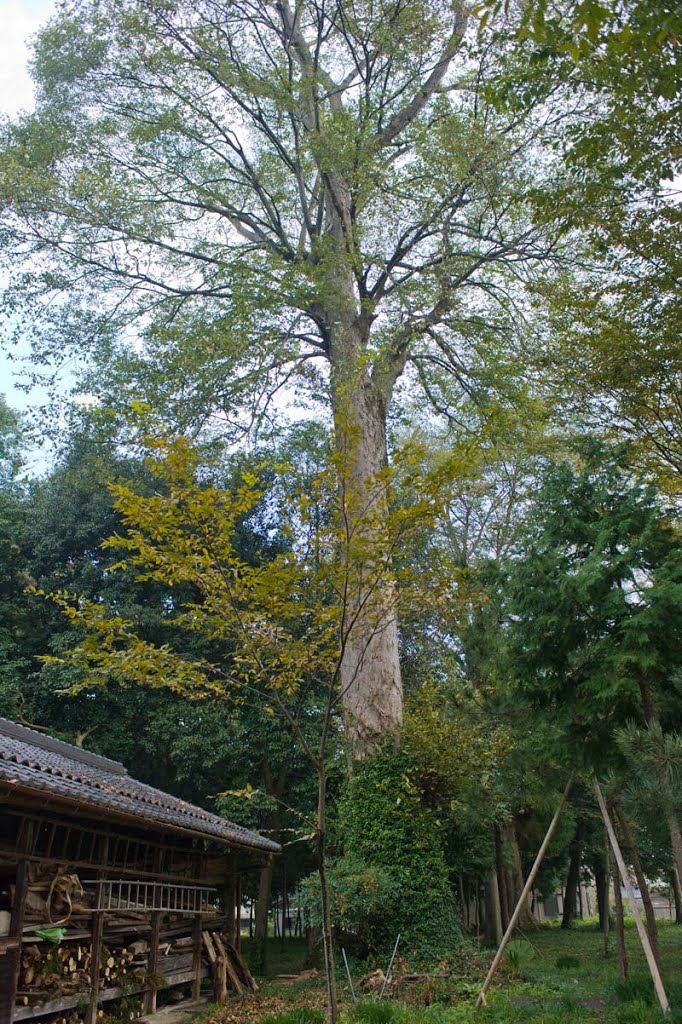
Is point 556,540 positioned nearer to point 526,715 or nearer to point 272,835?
→ point 526,715

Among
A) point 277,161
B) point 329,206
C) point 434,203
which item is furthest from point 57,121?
point 434,203

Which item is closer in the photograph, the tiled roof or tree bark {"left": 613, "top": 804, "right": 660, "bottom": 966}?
the tiled roof

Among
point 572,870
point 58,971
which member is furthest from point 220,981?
point 572,870

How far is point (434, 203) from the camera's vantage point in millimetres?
12109

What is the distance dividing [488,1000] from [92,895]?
397 centimetres

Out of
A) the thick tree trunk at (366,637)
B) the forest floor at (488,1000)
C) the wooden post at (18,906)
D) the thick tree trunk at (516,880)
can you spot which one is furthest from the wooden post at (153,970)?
the thick tree trunk at (516,880)

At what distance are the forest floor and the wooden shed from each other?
961mm

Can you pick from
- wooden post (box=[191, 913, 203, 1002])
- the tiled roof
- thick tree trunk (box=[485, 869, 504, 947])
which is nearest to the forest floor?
wooden post (box=[191, 913, 203, 1002])

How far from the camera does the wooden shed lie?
6.68 metres

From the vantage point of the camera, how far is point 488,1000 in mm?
7617

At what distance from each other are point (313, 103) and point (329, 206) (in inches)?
88.5

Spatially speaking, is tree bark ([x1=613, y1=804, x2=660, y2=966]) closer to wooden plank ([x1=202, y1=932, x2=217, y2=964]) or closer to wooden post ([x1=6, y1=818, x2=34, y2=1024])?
wooden post ([x1=6, y1=818, x2=34, y2=1024])

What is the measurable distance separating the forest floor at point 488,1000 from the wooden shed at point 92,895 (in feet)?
3.15

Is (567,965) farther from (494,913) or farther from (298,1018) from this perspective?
(298,1018)
